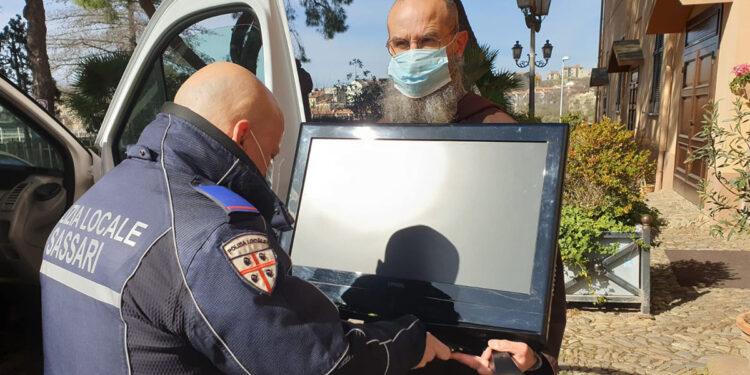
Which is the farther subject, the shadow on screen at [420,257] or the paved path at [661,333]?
the paved path at [661,333]

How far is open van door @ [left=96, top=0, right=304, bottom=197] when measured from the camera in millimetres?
2600

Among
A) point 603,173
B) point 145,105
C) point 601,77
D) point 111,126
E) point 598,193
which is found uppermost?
point 601,77

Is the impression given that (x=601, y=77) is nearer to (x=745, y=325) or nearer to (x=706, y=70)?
(x=706, y=70)

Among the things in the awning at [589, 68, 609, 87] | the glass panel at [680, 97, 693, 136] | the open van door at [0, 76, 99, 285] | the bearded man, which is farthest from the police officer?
the awning at [589, 68, 609, 87]

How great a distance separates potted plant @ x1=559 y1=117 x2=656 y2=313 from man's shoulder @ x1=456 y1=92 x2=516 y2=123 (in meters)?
3.19

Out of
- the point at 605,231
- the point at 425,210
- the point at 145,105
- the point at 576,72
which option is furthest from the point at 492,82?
the point at 576,72

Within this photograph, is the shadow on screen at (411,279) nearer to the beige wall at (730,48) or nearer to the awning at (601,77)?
the beige wall at (730,48)

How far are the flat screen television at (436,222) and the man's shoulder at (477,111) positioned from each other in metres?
0.48

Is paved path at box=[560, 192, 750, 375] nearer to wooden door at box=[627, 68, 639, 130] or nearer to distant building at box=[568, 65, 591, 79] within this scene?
Result: wooden door at box=[627, 68, 639, 130]

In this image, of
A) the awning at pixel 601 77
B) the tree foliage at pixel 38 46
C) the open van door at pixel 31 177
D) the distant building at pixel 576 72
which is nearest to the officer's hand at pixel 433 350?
the open van door at pixel 31 177

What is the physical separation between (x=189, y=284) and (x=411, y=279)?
623 mm

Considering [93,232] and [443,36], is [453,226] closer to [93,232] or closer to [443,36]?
[93,232]

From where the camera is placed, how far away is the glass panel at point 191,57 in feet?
9.53

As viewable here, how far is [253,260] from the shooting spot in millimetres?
1036
